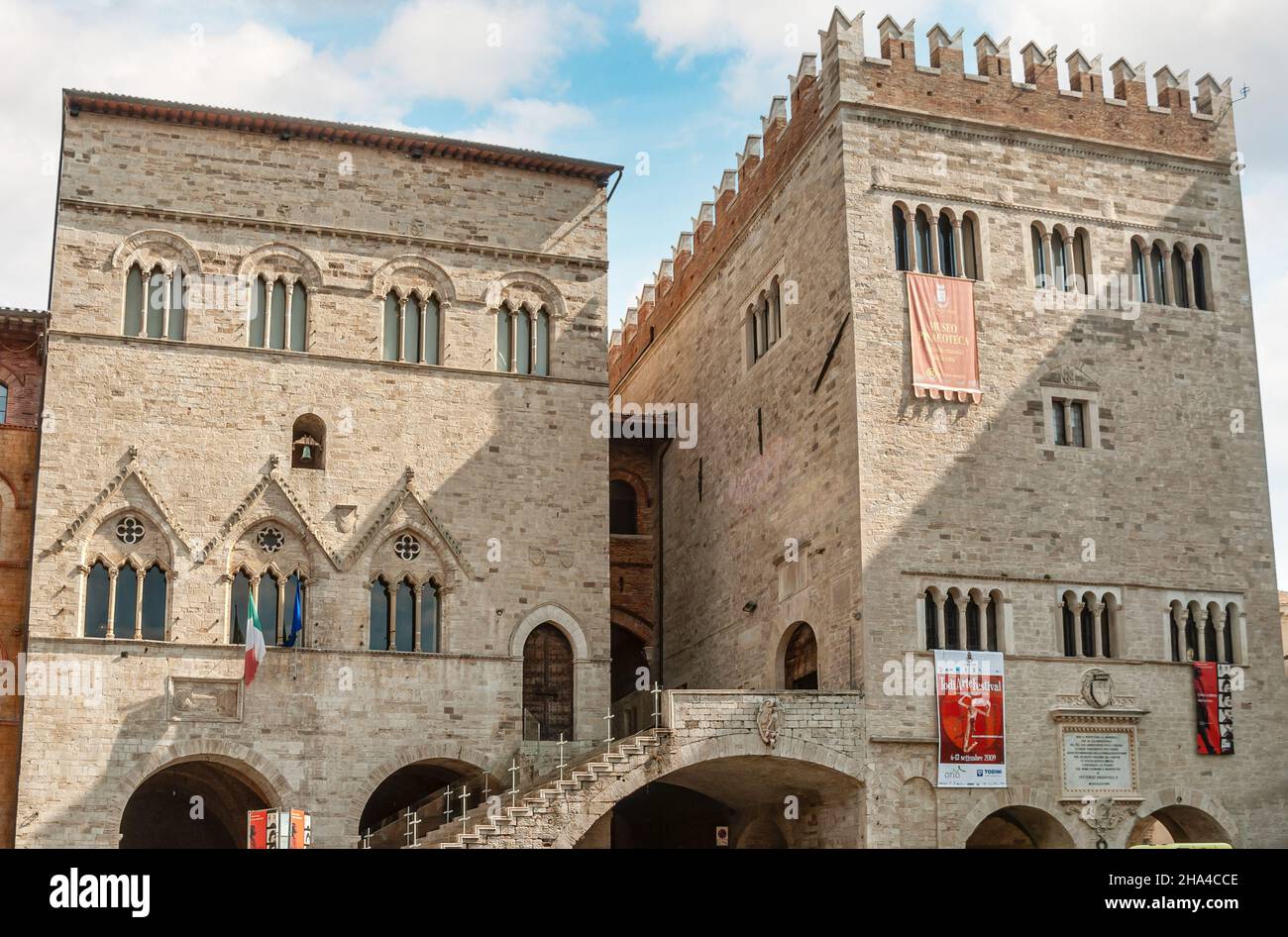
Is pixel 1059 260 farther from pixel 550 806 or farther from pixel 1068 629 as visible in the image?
pixel 550 806

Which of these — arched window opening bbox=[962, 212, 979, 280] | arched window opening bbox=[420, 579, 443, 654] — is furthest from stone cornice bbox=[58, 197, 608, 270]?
arched window opening bbox=[962, 212, 979, 280]

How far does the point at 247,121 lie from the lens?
30641 mm

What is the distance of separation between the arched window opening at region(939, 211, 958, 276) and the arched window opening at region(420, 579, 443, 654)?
11537 millimetres

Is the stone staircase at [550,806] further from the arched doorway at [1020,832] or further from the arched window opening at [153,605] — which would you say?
the arched doorway at [1020,832]

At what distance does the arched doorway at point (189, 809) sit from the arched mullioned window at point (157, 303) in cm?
832

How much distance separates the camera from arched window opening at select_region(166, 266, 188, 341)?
2983cm

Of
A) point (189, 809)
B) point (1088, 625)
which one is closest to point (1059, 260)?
point (1088, 625)

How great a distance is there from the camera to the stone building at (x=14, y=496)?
27750 mm

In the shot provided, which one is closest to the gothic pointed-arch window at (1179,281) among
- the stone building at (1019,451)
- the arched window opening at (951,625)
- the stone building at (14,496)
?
the stone building at (1019,451)

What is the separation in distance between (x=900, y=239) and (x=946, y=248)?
1014 millimetres

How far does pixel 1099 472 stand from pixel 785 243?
783cm

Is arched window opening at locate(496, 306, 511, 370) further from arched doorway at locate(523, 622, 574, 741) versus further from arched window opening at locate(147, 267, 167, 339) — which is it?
arched window opening at locate(147, 267, 167, 339)
